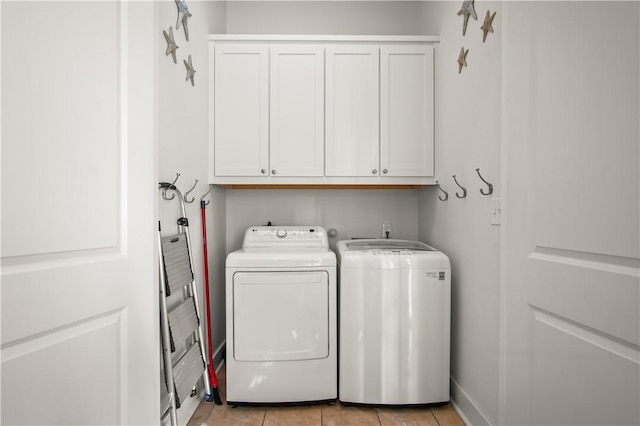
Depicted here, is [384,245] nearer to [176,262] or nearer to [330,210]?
[330,210]

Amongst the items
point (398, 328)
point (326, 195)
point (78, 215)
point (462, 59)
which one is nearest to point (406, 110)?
point (462, 59)

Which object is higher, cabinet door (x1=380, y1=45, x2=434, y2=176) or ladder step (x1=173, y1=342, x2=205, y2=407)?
cabinet door (x1=380, y1=45, x2=434, y2=176)

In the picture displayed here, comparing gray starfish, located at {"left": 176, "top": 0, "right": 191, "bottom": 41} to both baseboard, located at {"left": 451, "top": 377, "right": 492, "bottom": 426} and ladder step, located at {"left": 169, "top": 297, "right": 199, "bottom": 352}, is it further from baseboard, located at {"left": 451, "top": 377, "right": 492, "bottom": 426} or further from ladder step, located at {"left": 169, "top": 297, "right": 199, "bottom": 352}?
baseboard, located at {"left": 451, "top": 377, "right": 492, "bottom": 426}

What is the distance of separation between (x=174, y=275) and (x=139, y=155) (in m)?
0.59

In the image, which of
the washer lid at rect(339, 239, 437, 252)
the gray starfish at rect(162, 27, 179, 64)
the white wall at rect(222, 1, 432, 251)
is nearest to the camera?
the gray starfish at rect(162, 27, 179, 64)

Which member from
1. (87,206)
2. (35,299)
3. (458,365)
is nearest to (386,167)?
(458,365)

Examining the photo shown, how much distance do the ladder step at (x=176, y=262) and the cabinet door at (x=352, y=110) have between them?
1063mm

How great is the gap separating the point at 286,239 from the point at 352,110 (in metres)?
1.00

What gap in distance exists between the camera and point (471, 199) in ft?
5.57

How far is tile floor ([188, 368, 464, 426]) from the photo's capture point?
5.73 feet

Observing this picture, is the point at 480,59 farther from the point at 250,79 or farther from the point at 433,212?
the point at 250,79

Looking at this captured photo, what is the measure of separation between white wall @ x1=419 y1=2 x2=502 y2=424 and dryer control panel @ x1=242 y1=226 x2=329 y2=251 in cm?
82

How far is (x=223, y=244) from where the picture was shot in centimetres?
251

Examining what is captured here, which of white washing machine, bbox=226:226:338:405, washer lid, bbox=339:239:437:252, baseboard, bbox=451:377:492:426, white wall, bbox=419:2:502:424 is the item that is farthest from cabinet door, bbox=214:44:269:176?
baseboard, bbox=451:377:492:426
